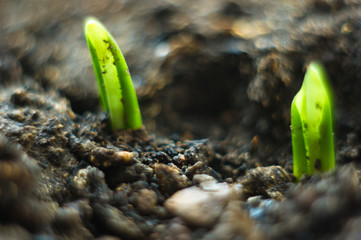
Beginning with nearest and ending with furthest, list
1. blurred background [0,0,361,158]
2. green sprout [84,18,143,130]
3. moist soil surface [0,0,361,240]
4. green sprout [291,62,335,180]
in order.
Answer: moist soil surface [0,0,361,240], green sprout [291,62,335,180], green sprout [84,18,143,130], blurred background [0,0,361,158]

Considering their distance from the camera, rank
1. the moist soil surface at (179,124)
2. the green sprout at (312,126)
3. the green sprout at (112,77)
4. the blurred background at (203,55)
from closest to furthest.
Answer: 1. the moist soil surface at (179,124)
2. the green sprout at (312,126)
3. the green sprout at (112,77)
4. the blurred background at (203,55)

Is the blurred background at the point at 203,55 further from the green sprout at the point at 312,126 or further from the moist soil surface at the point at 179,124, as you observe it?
the green sprout at the point at 312,126

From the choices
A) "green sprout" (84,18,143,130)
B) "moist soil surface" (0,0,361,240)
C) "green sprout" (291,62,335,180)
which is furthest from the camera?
"green sprout" (84,18,143,130)

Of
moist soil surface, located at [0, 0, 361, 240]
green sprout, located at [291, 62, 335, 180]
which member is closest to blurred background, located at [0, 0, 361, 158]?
moist soil surface, located at [0, 0, 361, 240]

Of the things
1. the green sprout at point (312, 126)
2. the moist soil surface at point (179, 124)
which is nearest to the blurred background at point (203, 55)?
the moist soil surface at point (179, 124)

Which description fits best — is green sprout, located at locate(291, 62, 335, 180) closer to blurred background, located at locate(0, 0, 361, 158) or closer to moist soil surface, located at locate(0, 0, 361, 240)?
moist soil surface, located at locate(0, 0, 361, 240)

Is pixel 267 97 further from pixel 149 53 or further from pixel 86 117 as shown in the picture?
pixel 86 117
